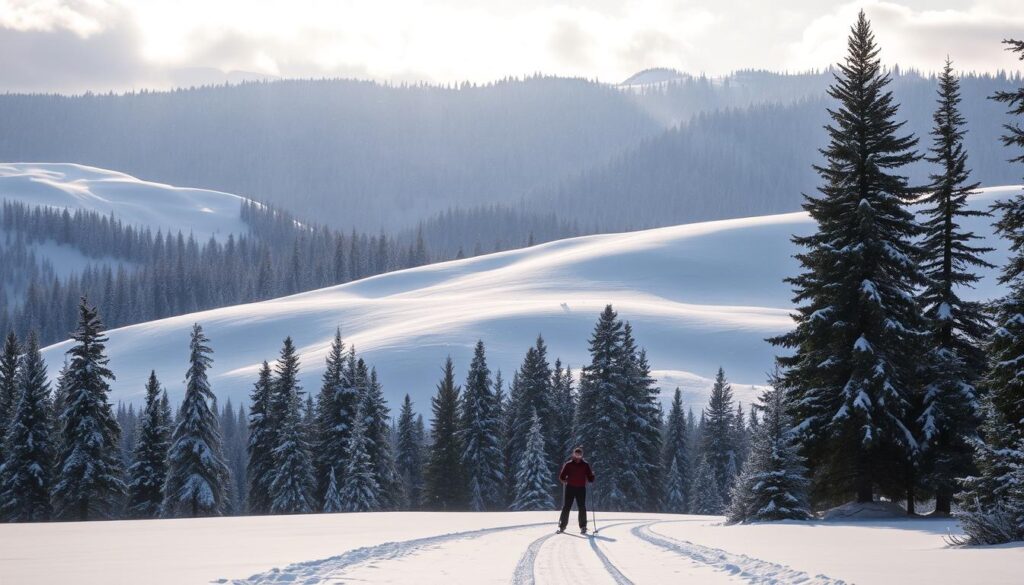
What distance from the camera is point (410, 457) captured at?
75.7 metres

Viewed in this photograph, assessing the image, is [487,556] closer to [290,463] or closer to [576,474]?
[576,474]

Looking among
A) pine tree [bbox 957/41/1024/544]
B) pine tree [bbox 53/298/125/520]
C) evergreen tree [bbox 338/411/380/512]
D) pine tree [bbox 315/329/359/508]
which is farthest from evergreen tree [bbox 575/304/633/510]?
pine tree [bbox 957/41/1024/544]

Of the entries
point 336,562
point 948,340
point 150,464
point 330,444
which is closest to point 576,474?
point 336,562

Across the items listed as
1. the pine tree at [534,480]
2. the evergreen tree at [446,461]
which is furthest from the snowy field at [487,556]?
the evergreen tree at [446,461]

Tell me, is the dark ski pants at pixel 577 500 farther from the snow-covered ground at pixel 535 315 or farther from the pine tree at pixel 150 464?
the snow-covered ground at pixel 535 315

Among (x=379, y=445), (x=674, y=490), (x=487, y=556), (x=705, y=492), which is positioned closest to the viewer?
(x=487, y=556)

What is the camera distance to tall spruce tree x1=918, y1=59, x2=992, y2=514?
2805cm

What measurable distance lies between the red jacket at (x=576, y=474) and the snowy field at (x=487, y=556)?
4.49 ft

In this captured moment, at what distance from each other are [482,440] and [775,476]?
36.9 meters

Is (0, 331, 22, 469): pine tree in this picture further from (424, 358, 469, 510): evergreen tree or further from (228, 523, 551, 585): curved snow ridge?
(228, 523, 551, 585): curved snow ridge

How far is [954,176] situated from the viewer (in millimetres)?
31109

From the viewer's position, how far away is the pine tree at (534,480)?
55.4 metres

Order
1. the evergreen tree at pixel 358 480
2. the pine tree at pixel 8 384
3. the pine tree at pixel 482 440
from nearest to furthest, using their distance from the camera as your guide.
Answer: the evergreen tree at pixel 358 480 < the pine tree at pixel 8 384 < the pine tree at pixel 482 440

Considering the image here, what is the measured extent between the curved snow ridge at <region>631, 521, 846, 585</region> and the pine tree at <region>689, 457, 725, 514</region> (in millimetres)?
50374
